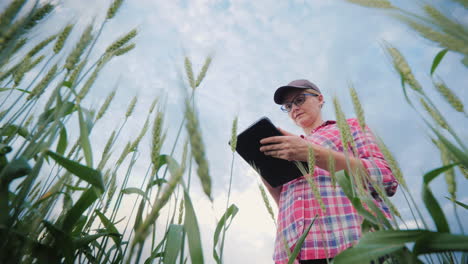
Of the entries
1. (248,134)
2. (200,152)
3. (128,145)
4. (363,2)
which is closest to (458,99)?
(363,2)

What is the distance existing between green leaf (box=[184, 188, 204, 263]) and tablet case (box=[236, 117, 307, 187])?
867mm

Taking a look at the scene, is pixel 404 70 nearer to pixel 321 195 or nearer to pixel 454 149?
pixel 454 149

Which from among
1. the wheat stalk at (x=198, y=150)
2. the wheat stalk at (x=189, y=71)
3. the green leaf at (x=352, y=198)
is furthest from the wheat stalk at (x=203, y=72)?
the green leaf at (x=352, y=198)

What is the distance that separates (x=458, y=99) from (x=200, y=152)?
778 millimetres

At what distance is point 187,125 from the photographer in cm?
44

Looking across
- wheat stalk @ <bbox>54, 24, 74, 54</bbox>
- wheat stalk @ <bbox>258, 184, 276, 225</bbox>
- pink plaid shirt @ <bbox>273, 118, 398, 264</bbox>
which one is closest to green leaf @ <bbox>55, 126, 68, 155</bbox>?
wheat stalk @ <bbox>54, 24, 74, 54</bbox>

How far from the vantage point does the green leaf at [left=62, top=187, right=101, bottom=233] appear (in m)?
0.63

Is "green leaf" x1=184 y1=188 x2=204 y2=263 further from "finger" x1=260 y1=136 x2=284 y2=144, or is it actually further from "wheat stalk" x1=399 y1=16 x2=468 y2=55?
"finger" x1=260 y1=136 x2=284 y2=144

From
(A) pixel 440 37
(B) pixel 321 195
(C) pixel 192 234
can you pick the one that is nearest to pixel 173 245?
(C) pixel 192 234

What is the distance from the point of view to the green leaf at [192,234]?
19.6 inches

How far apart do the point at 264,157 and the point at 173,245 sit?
3.33ft

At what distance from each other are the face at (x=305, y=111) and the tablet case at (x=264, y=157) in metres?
0.66

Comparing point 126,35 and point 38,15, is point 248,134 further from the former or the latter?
point 38,15

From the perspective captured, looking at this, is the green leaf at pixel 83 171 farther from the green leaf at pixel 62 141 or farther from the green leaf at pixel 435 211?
the green leaf at pixel 435 211
